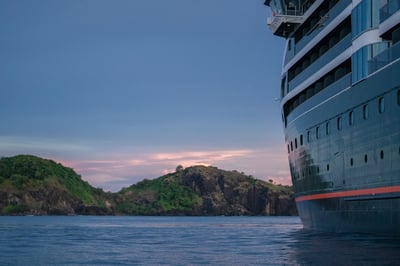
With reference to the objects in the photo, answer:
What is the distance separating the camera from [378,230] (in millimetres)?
29531

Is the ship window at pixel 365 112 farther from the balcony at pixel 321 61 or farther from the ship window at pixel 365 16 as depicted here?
the balcony at pixel 321 61

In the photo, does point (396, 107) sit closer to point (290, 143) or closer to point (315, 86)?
point (315, 86)

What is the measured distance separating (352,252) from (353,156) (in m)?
9.37

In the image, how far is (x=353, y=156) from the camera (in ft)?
107

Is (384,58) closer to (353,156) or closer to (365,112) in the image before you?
(365,112)

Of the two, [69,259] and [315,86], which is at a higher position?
[315,86]

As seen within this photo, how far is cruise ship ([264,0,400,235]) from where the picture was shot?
28.7 metres

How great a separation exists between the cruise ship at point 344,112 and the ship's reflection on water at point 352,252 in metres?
1.01

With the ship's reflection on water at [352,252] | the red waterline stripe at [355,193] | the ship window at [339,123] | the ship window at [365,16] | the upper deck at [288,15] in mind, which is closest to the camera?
the ship's reflection on water at [352,252]

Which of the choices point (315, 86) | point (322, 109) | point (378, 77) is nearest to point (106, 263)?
point (378, 77)

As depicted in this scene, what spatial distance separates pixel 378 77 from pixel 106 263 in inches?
624

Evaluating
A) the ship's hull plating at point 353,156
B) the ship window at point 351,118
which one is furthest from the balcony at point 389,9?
the ship window at point 351,118

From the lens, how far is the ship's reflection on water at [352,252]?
2064 cm

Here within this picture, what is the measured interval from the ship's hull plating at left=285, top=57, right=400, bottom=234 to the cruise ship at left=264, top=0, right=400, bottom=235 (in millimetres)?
47
